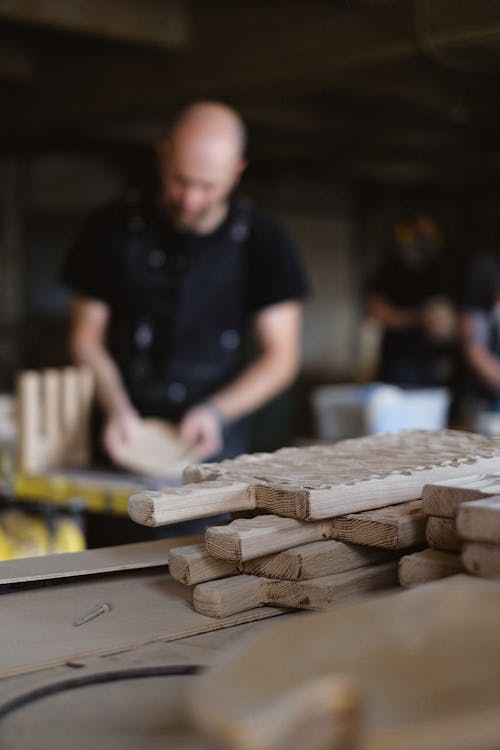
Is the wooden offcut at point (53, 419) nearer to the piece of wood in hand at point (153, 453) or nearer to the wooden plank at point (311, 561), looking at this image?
the piece of wood in hand at point (153, 453)

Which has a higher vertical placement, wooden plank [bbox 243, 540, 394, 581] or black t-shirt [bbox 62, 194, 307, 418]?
black t-shirt [bbox 62, 194, 307, 418]

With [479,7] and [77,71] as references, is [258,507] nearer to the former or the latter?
[479,7]

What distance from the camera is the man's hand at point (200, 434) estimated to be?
9.61 ft

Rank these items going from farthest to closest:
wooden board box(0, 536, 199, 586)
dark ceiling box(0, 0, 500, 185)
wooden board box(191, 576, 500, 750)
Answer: dark ceiling box(0, 0, 500, 185) < wooden board box(0, 536, 199, 586) < wooden board box(191, 576, 500, 750)

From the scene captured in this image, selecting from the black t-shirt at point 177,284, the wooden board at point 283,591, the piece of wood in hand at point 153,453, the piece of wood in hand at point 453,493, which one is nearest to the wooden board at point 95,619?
the wooden board at point 283,591

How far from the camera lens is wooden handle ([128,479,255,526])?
126cm

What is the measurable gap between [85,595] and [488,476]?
1.87 ft

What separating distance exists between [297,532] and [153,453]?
1638mm

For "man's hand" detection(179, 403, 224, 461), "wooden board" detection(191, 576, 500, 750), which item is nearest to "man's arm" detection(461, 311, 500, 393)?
"man's hand" detection(179, 403, 224, 461)

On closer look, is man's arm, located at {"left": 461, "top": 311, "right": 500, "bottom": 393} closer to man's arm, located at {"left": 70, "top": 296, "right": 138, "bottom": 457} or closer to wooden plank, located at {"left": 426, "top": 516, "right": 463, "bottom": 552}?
man's arm, located at {"left": 70, "top": 296, "right": 138, "bottom": 457}

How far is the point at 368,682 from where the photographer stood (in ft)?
2.46

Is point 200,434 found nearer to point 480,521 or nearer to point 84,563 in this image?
point 84,563

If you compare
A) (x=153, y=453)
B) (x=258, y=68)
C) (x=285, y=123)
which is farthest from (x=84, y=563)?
(x=285, y=123)

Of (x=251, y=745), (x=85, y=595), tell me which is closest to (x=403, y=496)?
(x=85, y=595)
